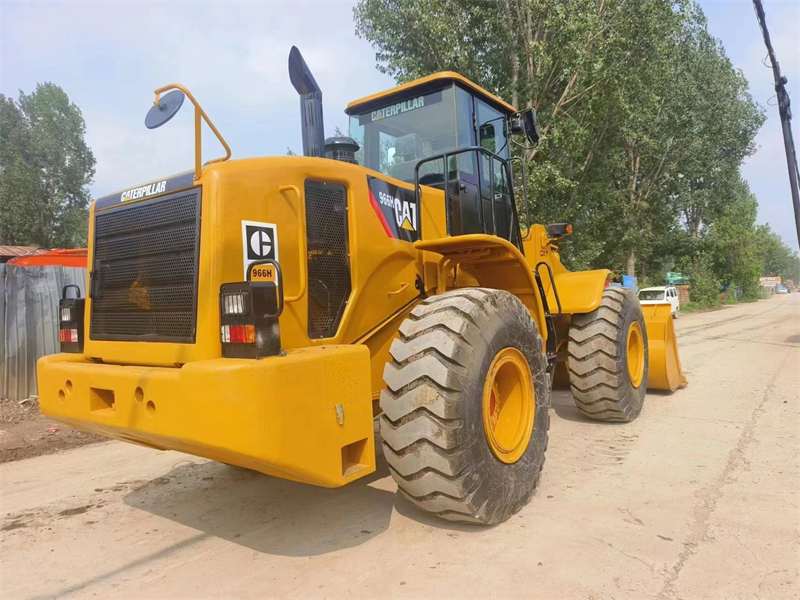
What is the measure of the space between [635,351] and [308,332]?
14.6ft

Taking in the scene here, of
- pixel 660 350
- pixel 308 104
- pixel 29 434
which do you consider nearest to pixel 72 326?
pixel 308 104

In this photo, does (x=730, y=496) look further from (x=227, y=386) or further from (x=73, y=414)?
(x=73, y=414)

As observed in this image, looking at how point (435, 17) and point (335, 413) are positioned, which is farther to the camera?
point (435, 17)

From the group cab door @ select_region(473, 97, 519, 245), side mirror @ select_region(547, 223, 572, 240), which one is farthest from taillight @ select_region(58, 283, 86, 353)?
side mirror @ select_region(547, 223, 572, 240)

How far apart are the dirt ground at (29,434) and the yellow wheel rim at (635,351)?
5821 millimetres

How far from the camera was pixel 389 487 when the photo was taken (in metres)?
4.07

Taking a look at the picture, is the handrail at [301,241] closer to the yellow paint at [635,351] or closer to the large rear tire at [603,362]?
the large rear tire at [603,362]

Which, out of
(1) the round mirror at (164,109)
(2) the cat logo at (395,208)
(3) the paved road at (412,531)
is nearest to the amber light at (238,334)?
(1) the round mirror at (164,109)

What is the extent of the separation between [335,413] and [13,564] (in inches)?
80.7

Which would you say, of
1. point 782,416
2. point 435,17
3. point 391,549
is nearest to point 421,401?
point 391,549

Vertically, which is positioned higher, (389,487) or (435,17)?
(435,17)

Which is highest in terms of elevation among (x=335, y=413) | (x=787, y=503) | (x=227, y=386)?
(x=227, y=386)

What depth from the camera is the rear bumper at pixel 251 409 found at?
8.06ft

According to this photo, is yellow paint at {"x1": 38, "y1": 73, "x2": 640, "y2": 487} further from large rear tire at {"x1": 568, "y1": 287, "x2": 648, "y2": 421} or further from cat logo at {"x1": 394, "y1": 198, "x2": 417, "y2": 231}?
large rear tire at {"x1": 568, "y1": 287, "x2": 648, "y2": 421}
